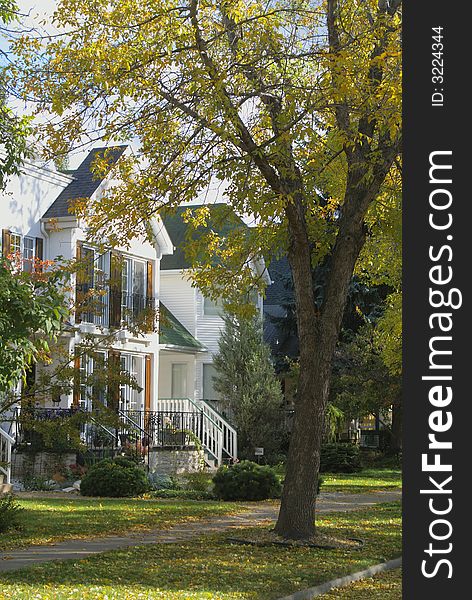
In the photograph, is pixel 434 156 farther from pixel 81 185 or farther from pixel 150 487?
pixel 81 185

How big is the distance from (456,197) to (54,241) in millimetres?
21797

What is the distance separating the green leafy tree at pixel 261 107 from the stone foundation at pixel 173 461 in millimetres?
12693

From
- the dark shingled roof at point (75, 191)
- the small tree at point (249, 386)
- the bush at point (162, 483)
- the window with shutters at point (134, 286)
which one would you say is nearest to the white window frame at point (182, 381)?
the small tree at point (249, 386)

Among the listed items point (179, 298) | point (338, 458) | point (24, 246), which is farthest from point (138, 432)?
point (179, 298)

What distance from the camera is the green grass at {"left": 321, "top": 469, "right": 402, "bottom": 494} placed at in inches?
971

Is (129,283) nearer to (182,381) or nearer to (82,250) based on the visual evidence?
(82,250)

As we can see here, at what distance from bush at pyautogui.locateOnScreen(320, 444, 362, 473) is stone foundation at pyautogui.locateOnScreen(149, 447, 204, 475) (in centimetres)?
491

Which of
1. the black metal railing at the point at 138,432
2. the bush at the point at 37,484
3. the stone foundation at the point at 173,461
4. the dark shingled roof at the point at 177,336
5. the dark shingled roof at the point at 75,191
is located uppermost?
the dark shingled roof at the point at 75,191

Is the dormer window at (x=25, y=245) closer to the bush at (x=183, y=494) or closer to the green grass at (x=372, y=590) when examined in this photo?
the bush at (x=183, y=494)

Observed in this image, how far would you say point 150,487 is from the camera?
2169 centimetres

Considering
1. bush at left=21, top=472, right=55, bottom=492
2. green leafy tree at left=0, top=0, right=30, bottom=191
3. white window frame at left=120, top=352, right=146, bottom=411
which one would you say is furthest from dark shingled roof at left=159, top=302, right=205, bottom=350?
green leafy tree at left=0, top=0, right=30, bottom=191

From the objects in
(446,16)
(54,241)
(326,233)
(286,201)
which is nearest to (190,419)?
(54,241)

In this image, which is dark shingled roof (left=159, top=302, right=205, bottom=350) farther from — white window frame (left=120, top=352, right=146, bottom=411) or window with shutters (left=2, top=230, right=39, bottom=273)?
window with shutters (left=2, top=230, right=39, bottom=273)

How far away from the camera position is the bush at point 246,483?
20.1 m
